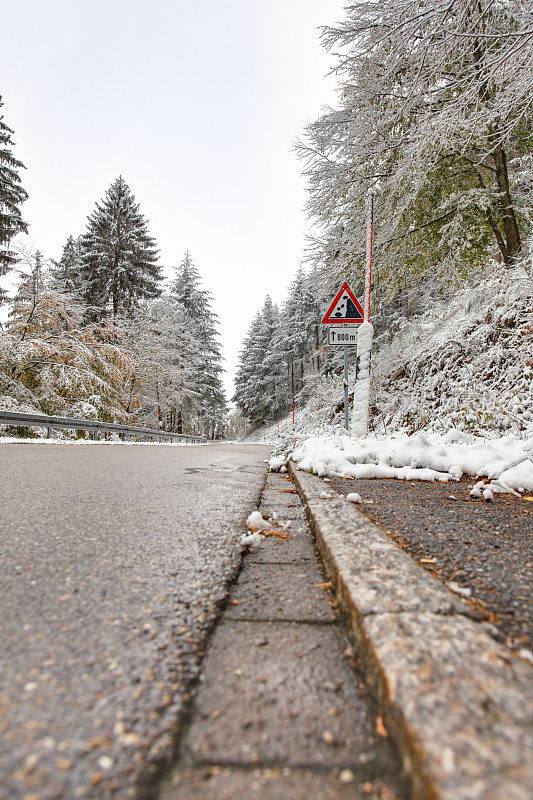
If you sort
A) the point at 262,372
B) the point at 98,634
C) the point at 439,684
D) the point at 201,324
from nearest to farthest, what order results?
the point at 439,684 < the point at 98,634 < the point at 201,324 < the point at 262,372

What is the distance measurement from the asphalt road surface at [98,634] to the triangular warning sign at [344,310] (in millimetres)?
5141

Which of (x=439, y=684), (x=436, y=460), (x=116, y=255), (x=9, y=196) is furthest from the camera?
(x=116, y=255)

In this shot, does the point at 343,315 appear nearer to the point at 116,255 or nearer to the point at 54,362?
the point at 54,362

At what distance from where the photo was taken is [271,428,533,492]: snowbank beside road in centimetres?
299

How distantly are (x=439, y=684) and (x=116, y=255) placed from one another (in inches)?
1038

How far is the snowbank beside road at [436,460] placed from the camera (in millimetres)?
2992

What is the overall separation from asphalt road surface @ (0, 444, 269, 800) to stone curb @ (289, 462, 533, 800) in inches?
15.2

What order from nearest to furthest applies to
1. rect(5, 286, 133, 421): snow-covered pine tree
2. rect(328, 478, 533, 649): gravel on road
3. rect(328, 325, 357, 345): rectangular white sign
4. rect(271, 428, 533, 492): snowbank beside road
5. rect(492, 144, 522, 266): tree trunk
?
rect(328, 478, 533, 649): gravel on road, rect(271, 428, 533, 492): snowbank beside road, rect(328, 325, 357, 345): rectangular white sign, rect(492, 144, 522, 266): tree trunk, rect(5, 286, 133, 421): snow-covered pine tree

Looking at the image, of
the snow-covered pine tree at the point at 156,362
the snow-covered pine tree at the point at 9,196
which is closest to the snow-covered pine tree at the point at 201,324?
the snow-covered pine tree at the point at 156,362

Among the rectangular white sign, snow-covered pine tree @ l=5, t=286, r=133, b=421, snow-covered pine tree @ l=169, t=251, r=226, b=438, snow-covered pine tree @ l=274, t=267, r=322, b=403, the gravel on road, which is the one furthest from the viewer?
snow-covered pine tree @ l=274, t=267, r=322, b=403

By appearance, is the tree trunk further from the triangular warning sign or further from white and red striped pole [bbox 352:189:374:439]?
the triangular warning sign

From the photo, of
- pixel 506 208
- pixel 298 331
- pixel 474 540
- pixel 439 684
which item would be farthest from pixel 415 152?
pixel 298 331

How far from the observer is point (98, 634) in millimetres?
969

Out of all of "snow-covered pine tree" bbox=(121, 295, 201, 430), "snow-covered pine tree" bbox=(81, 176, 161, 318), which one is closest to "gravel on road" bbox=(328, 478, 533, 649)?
"snow-covered pine tree" bbox=(121, 295, 201, 430)
